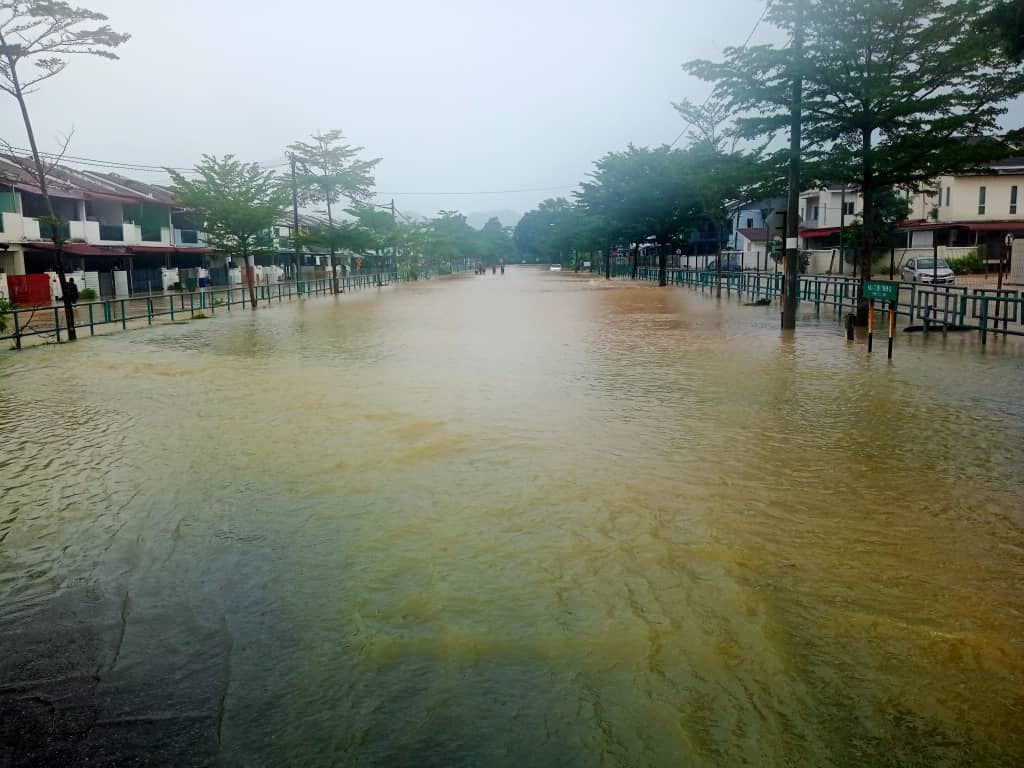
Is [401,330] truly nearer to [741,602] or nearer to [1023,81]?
[1023,81]

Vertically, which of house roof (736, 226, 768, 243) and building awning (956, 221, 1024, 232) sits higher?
house roof (736, 226, 768, 243)

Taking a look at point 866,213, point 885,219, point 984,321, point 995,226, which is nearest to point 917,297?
point 866,213

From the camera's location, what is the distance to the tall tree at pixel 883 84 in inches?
782

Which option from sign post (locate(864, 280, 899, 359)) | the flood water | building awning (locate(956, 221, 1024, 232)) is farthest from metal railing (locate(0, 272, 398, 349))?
building awning (locate(956, 221, 1024, 232))

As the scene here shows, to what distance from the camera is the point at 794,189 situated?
2200 centimetres

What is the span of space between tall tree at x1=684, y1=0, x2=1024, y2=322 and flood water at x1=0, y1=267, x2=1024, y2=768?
12256 mm

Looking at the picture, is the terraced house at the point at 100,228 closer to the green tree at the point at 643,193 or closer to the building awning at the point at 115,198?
the building awning at the point at 115,198

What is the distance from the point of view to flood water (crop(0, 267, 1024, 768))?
360cm

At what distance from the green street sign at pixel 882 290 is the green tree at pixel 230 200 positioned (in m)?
24.9

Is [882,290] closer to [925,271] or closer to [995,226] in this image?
[925,271]

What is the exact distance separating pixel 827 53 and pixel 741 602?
65.6 feet

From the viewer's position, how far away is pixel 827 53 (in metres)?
20.9

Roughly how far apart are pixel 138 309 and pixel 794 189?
81.6 feet

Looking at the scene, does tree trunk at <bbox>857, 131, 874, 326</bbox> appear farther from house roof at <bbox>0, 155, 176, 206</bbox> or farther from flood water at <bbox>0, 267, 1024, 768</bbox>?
house roof at <bbox>0, 155, 176, 206</bbox>
